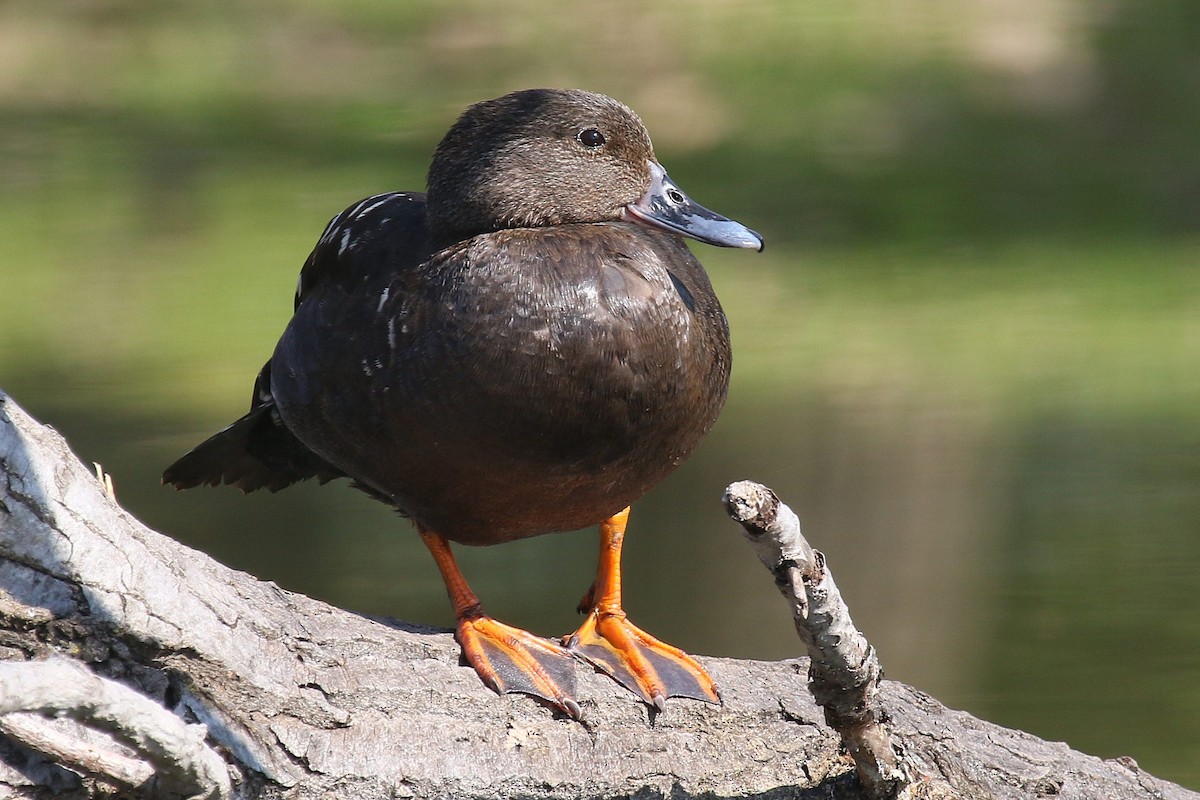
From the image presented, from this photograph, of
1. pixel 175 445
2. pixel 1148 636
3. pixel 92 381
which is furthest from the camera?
pixel 92 381

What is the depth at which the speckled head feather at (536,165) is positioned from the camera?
2.27 meters

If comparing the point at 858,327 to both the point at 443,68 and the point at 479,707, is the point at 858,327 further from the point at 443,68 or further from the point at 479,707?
the point at 479,707

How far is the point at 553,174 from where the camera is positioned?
2.30 m

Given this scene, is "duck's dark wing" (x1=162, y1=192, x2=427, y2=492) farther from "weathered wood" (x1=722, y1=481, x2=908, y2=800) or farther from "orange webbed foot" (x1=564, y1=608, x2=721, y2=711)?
"weathered wood" (x1=722, y1=481, x2=908, y2=800)

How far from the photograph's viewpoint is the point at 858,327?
618 cm

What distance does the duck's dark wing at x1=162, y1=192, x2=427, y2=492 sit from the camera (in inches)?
91.0

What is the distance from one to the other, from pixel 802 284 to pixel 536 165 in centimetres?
420

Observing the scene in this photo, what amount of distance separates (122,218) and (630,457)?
5.46 metres

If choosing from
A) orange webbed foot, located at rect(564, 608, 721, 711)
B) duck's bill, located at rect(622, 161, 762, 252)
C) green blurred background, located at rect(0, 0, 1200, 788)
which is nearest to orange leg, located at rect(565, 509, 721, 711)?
orange webbed foot, located at rect(564, 608, 721, 711)

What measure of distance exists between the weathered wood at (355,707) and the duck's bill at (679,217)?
617 millimetres

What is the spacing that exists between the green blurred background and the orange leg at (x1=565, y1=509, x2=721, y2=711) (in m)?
1.35

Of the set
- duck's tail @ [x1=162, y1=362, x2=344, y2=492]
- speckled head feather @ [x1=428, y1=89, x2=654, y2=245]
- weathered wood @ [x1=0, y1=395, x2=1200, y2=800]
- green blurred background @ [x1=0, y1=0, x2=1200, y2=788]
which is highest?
green blurred background @ [x1=0, y1=0, x2=1200, y2=788]

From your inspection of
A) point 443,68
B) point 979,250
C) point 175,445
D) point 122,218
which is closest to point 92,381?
point 175,445

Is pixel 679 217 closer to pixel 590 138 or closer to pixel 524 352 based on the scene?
pixel 590 138
